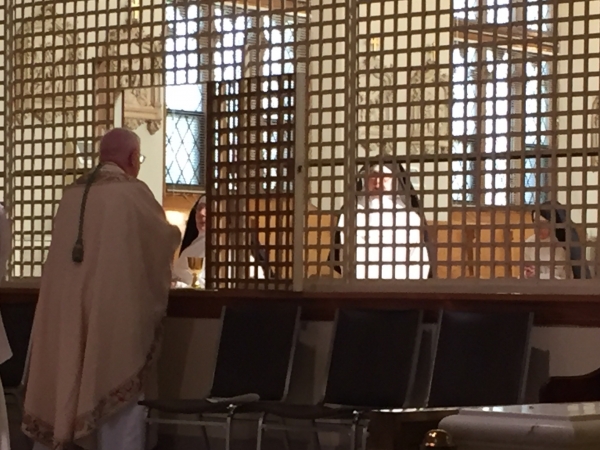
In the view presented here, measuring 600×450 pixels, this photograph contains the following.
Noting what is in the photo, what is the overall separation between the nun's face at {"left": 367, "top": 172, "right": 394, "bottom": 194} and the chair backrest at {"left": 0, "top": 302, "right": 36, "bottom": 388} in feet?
6.96

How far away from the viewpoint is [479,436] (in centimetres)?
189

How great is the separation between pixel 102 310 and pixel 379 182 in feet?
4.82

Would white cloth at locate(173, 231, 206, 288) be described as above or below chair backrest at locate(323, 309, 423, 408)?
above

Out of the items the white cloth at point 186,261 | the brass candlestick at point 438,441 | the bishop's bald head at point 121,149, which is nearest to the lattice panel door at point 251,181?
the bishop's bald head at point 121,149

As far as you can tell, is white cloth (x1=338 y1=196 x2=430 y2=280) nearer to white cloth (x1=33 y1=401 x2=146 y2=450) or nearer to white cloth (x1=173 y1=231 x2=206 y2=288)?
white cloth (x1=33 y1=401 x2=146 y2=450)

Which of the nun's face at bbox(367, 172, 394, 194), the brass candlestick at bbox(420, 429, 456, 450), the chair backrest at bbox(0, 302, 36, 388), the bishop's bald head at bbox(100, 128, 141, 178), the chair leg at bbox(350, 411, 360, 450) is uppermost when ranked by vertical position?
the bishop's bald head at bbox(100, 128, 141, 178)

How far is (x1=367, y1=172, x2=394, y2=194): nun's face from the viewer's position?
5.75 meters

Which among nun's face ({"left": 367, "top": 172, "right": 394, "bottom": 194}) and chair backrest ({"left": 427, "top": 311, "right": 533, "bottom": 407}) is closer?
chair backrest ({"left": 427, "top": 311, "right": 533, "bottom": 407})

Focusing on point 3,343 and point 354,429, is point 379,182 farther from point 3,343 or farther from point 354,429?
point 3,343

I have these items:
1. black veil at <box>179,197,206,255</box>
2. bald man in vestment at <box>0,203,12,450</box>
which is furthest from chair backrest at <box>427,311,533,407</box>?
black veil at <box>179,197,206,255</box>

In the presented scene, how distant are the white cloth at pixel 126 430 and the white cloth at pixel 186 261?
61.8 inches

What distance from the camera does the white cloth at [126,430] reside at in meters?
5.75

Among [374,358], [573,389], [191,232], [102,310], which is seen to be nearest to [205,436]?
[102,310]

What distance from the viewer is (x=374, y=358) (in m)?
5.41
